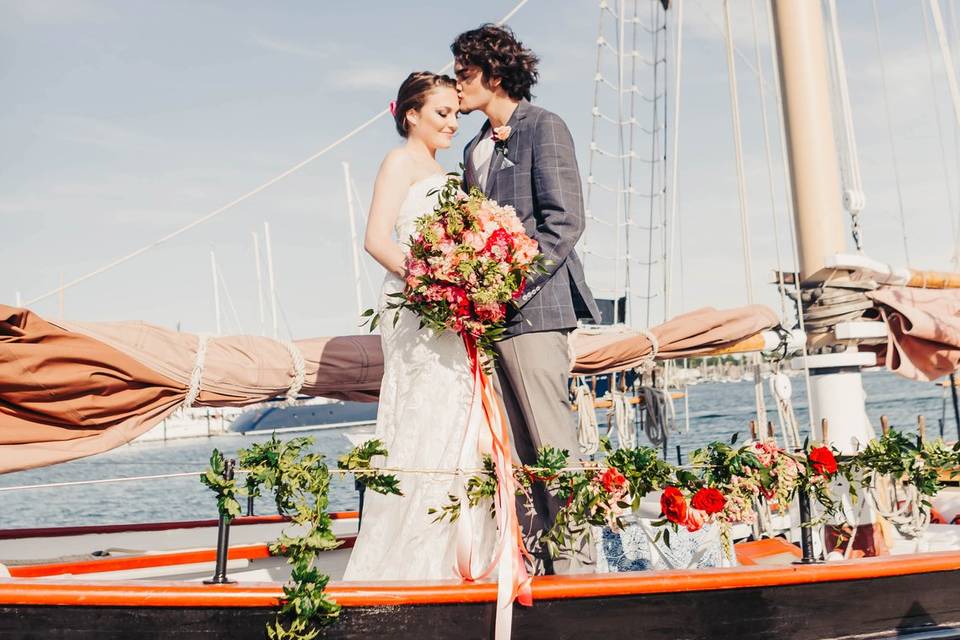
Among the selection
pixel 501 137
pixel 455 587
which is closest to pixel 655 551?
pixel 455 587

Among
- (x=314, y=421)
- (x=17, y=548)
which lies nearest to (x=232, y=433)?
(x=314, y=421)

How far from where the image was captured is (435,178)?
3588mm

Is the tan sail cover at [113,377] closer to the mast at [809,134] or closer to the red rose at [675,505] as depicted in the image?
the red rose at [675,505]

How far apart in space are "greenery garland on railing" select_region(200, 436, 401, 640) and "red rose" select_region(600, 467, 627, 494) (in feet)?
2.56

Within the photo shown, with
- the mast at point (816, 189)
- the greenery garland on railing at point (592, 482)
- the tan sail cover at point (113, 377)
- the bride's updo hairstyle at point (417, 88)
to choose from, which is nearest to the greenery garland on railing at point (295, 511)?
the greenery garland on railing at point (592, 482)

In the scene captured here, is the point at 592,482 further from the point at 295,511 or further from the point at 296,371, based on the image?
the point at 296,371

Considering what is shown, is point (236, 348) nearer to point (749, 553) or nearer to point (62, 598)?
point (62, 598)

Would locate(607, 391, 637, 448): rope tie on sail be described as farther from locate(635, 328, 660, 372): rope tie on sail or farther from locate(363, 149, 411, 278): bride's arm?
locate(363, 149, 411, 278): bride's arm

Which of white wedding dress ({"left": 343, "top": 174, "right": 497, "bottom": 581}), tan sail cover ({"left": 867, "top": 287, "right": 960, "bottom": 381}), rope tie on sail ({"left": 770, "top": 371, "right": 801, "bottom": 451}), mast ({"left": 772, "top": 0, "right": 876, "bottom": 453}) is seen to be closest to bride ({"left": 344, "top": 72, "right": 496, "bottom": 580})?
white wedding dress ({"left": 343, "top": 174, "right": 497, "bottom": 581})

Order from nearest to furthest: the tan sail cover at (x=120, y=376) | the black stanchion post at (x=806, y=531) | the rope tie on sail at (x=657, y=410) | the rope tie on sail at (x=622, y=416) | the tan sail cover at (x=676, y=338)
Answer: the tan sail cover at (x=120, y=376) → the black stanchion post at (x=806, y=531) → the tan sail cover at (x=676, y=338) → the rope tie on sail at (x=657, y=410) → the rope tie on sail at (x=622, y=416)

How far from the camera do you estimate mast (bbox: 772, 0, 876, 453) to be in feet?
16.4

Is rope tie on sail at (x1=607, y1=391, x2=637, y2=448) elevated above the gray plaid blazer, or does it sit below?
below

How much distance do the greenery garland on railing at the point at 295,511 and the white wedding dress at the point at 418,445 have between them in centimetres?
60

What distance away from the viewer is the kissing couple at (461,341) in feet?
Result: 10.9
